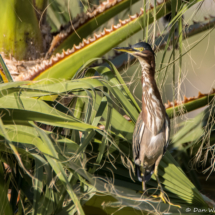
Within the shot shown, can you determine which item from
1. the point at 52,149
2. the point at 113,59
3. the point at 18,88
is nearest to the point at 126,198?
the point at 52,149

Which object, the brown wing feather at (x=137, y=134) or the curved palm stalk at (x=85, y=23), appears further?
the curved palm stalk at (x=85, y=23)

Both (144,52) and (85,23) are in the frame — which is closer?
(144,52)

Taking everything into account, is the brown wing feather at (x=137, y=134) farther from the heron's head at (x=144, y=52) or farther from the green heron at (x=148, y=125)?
the heron's head at (x=144, y=52)

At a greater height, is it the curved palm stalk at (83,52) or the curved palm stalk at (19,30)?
the curved palm stalk at (19,30)

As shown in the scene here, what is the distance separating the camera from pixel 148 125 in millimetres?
869

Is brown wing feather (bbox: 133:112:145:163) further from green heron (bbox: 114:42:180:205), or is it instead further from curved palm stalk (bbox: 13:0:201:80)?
curved palm stalk (bbox: 13:0:201:80)

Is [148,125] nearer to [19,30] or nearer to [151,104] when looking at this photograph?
[151,104]

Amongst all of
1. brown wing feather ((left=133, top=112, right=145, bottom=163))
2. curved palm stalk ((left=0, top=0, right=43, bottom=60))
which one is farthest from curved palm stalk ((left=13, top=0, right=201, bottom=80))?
brown wing feather ((left=133, top=112, right=145, bottom=163))

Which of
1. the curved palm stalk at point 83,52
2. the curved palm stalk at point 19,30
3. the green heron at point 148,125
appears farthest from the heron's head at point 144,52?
the curved palm stalk at point 19,30

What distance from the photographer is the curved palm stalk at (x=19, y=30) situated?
0.94 m

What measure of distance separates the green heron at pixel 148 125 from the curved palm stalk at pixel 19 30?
0.43 meters

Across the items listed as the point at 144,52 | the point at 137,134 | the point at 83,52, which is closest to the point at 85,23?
the point at 83,52

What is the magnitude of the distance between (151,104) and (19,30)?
602 millimetres

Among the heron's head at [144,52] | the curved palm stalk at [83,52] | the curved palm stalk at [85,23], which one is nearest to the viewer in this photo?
the heron's head at [144,52]
